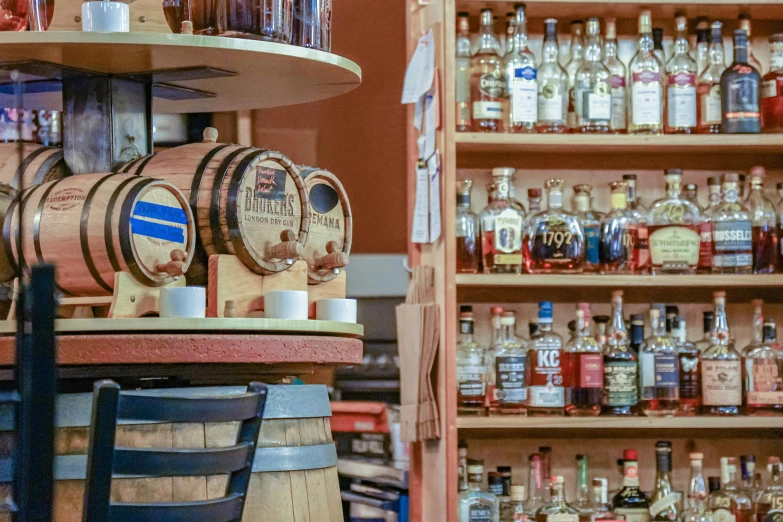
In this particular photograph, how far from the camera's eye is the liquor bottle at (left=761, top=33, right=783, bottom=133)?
296 cm

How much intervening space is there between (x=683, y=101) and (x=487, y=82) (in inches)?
22.3

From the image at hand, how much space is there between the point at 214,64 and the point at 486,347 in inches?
59.9

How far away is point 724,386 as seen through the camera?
2.88m

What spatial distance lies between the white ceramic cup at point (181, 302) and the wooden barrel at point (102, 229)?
6 cm

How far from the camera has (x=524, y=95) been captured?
2.86 m

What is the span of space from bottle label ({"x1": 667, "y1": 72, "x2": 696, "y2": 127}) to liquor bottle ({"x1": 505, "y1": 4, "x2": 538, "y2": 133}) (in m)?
0.40

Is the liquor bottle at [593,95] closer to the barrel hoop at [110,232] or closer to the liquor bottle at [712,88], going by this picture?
the liquor bottle at [712,88]

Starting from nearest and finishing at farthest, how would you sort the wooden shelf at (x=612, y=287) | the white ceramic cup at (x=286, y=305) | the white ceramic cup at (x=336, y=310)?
the white ceramic cup at (x=286, y=305), the white ceramic cup at (x=336, y=310), the wooden shelf at (x=612, y=287)

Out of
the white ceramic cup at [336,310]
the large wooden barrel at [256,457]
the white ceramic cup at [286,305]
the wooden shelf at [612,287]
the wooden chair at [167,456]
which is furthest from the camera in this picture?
the wooden shelf at [612,287]

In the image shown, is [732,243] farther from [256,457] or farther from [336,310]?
[256,457]

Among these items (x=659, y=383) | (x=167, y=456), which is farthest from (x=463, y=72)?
(x=167, y=456)

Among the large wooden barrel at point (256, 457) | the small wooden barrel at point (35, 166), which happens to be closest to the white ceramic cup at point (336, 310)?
the large wooden barrel at point (256, 457)

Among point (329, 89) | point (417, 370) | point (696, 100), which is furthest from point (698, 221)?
point (329, 89)

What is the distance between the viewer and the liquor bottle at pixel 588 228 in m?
2.89
